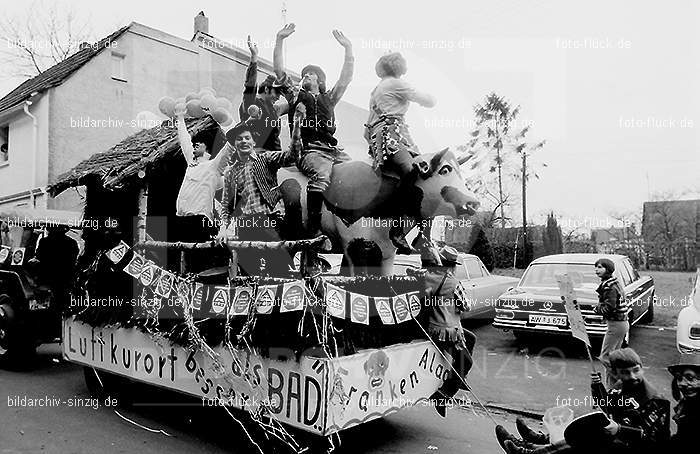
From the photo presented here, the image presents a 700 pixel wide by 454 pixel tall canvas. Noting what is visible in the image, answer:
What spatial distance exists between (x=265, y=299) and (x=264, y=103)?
2.24 meters

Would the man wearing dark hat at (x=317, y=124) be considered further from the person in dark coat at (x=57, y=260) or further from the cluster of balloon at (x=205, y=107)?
the person in dark coat at (x=57, y=260)

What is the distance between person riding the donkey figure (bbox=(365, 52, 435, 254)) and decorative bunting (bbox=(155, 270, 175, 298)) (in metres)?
2.27

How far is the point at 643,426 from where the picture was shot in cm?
384

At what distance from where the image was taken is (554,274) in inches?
410

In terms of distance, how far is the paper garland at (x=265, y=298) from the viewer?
4.14 meters

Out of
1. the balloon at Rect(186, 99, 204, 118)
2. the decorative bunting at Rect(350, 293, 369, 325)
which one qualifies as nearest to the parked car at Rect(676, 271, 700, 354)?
the decorative bunting at Rect(350, 293, 369, 325)

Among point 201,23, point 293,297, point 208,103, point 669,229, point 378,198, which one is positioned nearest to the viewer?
point 293,297

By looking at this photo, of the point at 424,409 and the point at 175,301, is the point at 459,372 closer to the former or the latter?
the point at 424,409

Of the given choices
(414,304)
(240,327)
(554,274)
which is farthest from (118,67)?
(414,304)

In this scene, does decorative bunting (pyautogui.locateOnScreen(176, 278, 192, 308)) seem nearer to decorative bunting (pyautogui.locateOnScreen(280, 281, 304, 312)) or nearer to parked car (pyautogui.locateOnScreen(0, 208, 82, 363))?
decorative bunting (pyautogui.locateOnScreen(280, 281, 304, 312))

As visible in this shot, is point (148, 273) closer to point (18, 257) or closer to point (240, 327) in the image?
point (240, 327)

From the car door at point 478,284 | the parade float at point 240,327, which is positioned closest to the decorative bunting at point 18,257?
the parade float at point 240,327

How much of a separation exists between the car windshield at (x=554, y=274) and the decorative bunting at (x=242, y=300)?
6994 mm

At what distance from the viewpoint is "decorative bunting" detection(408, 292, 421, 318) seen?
4871mm
